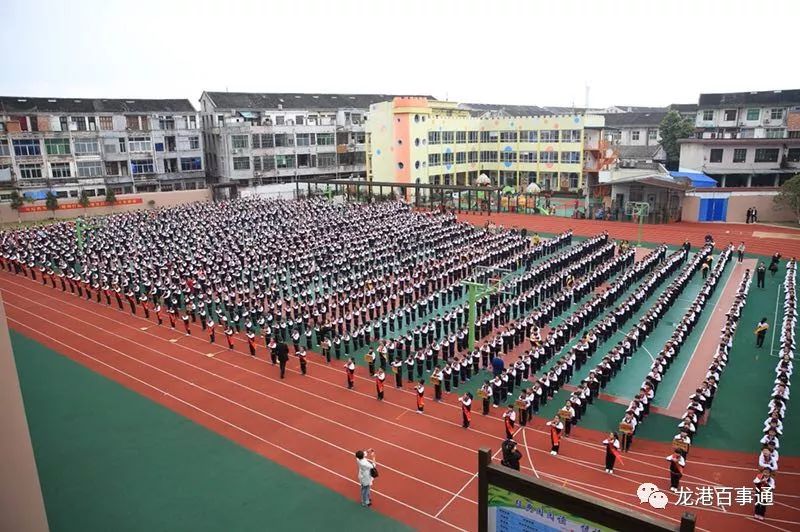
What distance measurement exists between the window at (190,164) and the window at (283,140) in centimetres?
829

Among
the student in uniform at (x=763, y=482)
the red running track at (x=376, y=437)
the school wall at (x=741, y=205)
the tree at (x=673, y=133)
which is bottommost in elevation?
the red running track at (x=376, y=437)

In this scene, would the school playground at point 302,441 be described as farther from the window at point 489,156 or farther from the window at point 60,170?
the window at point 489,156

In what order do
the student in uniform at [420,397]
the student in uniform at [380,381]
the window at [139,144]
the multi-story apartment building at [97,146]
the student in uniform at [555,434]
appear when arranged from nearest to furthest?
the student in uniform at [555,434] → the student in uniform at [420,397] → the student in uniform at [380,381] → the multi-story apartment building at [97,146] → the window at [139,144]

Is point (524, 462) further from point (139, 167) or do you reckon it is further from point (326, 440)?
point (139, 167)

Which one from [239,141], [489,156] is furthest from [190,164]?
[489,156]

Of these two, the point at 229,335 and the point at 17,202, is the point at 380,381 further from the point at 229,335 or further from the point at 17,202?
the point at 17,202

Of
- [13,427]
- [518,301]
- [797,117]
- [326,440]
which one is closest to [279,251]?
[518,301]

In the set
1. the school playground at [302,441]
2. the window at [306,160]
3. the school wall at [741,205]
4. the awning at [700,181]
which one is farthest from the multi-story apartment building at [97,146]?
the school wall at [741,205]

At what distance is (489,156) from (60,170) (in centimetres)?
3811

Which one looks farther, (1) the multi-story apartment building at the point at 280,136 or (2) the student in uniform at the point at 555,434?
(1) the multi-story apartment building at the point at 280,136

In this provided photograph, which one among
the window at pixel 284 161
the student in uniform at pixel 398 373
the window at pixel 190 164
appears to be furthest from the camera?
the window at pixel 190 164

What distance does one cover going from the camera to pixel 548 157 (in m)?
50.2

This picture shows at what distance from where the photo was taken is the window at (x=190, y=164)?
54219 mm

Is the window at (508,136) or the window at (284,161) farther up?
the window at (508,136)
